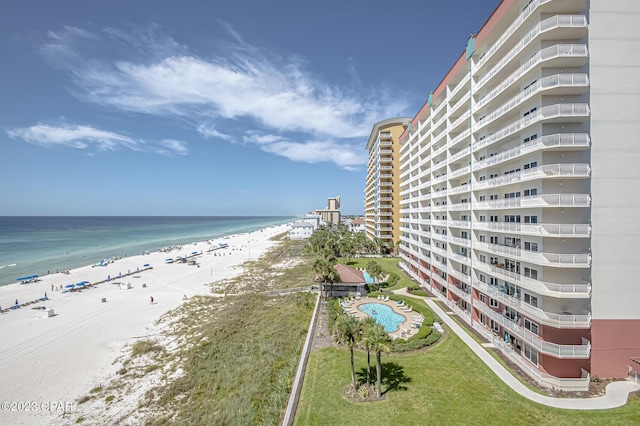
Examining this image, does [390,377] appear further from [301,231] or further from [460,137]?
[301,231]

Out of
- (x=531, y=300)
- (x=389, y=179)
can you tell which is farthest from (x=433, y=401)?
(x=389, y=179)

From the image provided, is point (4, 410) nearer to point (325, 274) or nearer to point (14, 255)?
point (325, 274)

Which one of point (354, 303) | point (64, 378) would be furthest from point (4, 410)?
point (354, 303)

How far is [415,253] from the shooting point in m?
54.9

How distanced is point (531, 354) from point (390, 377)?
37.3ft

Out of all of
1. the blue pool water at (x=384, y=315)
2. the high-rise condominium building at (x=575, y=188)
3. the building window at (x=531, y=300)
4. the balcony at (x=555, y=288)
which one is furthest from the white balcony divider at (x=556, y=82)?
the blue pool water at (x=384, y=315)

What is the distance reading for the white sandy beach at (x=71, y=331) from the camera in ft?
76.3

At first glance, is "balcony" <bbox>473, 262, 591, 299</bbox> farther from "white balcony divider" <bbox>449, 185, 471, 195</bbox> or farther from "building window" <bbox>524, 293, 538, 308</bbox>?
"white balcony divider" <bbox>449, 185, 471, 195</bbox>

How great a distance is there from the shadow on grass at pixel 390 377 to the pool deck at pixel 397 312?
600 centimetres

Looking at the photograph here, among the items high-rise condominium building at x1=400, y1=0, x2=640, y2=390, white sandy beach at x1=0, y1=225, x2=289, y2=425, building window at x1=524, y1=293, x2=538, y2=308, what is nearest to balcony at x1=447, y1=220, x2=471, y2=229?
high-rise condominium building at x1=400, y1=0, x2=640, y2=390

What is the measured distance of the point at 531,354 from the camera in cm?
2317

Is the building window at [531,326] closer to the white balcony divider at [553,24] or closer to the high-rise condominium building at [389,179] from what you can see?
the white balcony divider at [553,24]

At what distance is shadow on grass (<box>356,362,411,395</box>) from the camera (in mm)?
21516

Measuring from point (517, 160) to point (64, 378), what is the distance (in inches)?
1737
